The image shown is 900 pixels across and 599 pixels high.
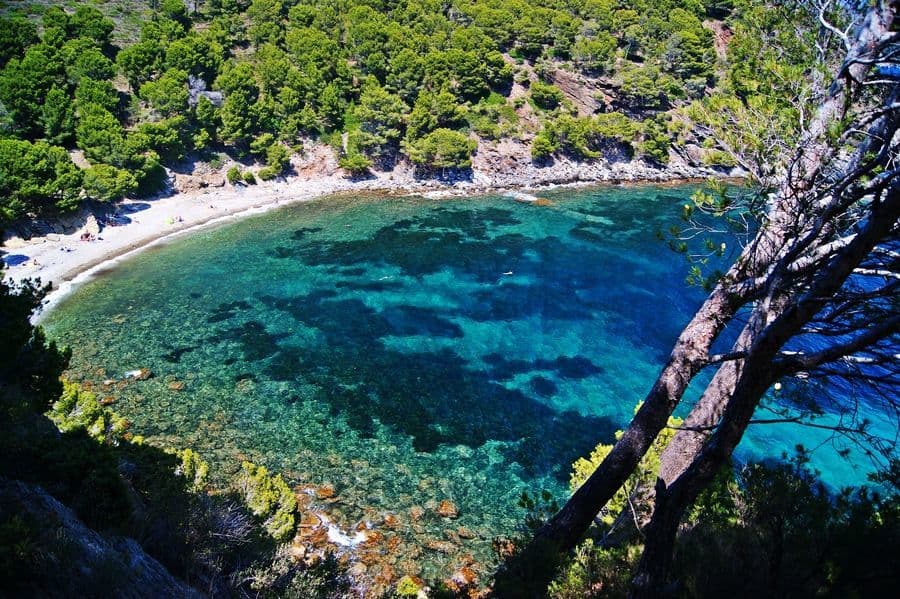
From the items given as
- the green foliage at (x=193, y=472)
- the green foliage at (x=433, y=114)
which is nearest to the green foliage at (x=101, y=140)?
the green foliage at (x=433, y=114)

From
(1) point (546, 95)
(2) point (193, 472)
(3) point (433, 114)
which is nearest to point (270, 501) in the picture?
(2) point (193, 472)

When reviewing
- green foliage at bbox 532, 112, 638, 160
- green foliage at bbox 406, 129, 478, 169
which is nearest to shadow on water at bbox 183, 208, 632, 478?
green foliage at bbox 406, 129, 478, 169

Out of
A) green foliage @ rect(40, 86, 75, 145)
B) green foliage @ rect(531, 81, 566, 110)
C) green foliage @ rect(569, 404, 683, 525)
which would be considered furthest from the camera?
green foliage @ rect(531, 81, 566, 110)

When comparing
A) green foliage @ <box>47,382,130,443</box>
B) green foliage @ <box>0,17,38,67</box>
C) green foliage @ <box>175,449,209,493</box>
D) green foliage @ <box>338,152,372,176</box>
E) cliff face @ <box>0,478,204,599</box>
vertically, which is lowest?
→ green foliage @ <box>338,152,372,176</box>

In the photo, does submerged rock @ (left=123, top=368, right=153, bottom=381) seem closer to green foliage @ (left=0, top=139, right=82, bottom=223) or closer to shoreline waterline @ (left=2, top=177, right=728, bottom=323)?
shoreline waterline @ (left=2, top=177, right=728, bottom=323)

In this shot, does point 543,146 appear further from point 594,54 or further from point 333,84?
point 333,84

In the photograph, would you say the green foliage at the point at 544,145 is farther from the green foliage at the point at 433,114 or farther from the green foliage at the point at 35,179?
the green foliage at the point at 35,179
